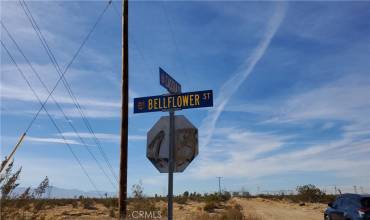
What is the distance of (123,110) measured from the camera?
14.8m

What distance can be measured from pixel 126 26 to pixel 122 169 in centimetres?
476

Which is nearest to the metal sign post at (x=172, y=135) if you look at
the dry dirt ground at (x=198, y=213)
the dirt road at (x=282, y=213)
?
the dry dirt ground at (x=198, y=213)

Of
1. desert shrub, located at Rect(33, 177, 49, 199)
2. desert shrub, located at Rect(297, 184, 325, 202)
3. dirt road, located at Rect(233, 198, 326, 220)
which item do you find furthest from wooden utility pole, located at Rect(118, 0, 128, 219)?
desert shrub, located at Rect(297, 184, 325, 202)

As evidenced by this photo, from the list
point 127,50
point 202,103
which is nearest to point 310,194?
point 127,50

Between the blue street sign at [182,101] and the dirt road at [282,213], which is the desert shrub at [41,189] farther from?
the dirt road at [282,213]

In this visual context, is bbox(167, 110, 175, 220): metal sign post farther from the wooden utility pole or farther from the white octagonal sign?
the wooden utility pole

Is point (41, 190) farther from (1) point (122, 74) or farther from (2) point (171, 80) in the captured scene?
(2) point (171, 80)

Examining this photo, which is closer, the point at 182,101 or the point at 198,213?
the point at 182,101

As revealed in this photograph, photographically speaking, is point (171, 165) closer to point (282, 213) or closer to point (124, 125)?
point (124, 125)

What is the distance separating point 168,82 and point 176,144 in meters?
1.21

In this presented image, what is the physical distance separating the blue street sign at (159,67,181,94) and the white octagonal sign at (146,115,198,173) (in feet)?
2.07

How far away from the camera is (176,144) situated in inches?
337

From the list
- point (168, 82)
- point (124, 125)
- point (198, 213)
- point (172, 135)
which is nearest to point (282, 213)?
point (198, 213)

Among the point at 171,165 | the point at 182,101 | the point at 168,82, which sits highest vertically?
the point at 168,82
